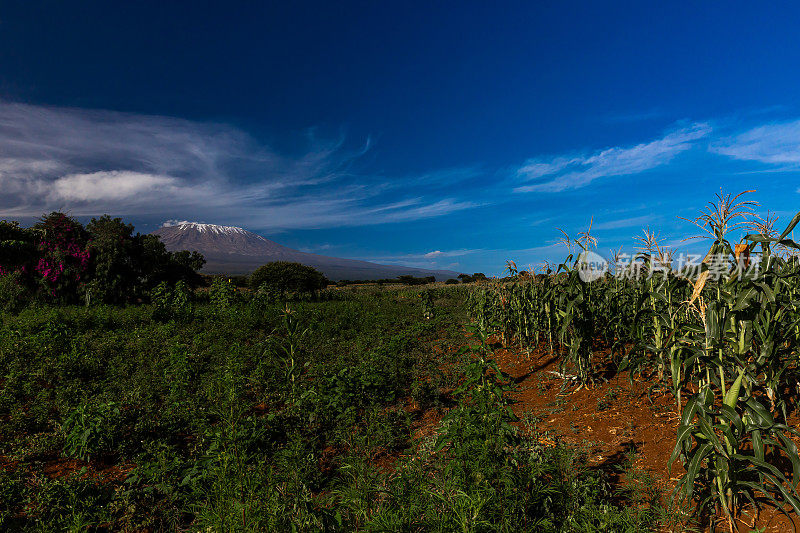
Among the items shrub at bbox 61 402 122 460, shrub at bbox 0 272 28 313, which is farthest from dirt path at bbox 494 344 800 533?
shrub at bbox 0 272 28 313

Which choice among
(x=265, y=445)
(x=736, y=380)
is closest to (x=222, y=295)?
(x=265, y=445)

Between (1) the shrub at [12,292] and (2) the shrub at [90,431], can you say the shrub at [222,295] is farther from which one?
(2) the shrub at [90,431]

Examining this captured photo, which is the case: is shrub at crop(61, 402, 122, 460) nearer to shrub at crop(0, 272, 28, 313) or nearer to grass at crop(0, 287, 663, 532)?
grass at crop(0, 287, 663, 532)

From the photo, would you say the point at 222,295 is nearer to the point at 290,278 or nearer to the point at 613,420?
the point at 290,278

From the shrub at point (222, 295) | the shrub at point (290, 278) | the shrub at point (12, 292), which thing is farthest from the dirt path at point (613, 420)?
the shrub at point (12, 292)

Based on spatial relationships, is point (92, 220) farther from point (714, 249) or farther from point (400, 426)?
point (714, 249)

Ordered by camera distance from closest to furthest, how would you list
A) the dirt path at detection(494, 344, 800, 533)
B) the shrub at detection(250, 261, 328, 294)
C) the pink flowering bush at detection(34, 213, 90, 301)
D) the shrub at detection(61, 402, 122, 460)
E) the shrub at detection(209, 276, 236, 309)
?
1. the dirt path at detection(494, 344, 800, 533)
2. the shrub at detection(61, 402, 122, 460)
3. the shrub at detection(209, 276, 236, 309)
4. the pink flowering bush at detection(34, 213, 90, 301)
5. the shrub at detection(250, 261, 328, 294)


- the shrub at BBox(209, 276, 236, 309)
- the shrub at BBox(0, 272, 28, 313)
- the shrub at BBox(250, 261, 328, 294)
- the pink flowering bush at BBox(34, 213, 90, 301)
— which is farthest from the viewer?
the shrub at BBox(250, 261, 328, 294)

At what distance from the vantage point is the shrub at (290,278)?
23.9 meters

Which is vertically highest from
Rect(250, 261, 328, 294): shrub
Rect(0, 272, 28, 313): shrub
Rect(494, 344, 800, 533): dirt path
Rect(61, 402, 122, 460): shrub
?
Rect(250, 261, 328, 294): shrub

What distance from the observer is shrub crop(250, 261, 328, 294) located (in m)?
23.9

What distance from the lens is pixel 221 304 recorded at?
A: 15.1 m

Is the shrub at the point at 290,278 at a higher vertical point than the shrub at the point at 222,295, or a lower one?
higher

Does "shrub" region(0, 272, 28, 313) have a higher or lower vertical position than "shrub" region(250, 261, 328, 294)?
lower
